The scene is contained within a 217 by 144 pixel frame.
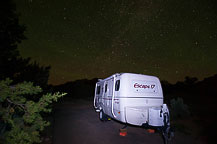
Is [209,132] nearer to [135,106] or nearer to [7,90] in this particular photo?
[135,106]

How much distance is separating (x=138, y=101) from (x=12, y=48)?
6.01m

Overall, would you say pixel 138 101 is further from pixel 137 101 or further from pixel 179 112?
pixel 179 112

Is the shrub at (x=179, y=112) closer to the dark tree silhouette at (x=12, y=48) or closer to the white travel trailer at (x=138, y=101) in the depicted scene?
the white travel trailer at (x=138, y=101)

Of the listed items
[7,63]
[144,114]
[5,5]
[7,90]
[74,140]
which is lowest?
[74,140]

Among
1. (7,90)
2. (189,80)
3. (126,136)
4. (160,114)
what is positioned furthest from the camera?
(189,80)

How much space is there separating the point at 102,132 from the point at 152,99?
3.19m

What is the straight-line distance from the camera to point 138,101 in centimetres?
635

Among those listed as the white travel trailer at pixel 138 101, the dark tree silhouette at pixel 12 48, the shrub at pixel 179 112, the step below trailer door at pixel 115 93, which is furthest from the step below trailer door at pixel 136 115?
the shrub at pixel 179 112

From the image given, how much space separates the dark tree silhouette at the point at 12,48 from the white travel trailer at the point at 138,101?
4.03 meters

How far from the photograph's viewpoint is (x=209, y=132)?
739 cm

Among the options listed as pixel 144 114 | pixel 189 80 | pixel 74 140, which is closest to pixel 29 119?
pixel 74 140

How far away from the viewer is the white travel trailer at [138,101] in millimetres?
5777

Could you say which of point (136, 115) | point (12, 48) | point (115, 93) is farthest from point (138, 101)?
point (12, 48)

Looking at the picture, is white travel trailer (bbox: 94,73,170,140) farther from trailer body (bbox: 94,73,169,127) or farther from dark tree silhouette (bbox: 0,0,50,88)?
dark tree silhouette (bbox: 0,0,50,88)
